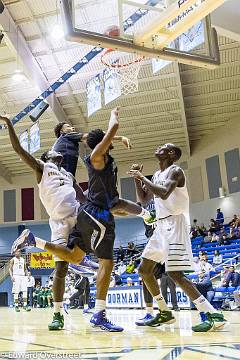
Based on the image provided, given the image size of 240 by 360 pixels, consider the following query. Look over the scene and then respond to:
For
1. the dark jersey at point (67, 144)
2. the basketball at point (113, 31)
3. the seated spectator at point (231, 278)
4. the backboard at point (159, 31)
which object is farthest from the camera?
the seated spectator at point (231, 278)

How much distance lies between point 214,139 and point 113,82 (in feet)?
40.9

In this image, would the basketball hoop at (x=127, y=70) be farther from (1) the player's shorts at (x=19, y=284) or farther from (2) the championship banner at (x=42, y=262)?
(2) the championship banner at (x=42, y=262)

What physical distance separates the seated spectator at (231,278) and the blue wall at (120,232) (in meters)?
14.6

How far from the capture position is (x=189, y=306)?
10.1m

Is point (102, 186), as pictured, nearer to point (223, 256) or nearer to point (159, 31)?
point (159, 31)

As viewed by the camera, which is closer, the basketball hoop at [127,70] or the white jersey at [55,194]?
the white jersey at [55,194]

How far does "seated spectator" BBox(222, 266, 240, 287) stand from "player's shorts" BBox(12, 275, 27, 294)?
20.2 feet

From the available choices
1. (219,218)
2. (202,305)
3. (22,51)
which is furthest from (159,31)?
(219,218)

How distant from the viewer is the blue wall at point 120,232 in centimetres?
2653

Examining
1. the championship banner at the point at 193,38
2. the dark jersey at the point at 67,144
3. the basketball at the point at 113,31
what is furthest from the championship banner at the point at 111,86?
the dark jersey at the point at 67,144

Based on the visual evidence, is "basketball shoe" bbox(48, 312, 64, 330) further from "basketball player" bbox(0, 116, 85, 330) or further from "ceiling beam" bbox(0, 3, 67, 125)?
"ceiling beam" bbox(0, 3, 67, 125)

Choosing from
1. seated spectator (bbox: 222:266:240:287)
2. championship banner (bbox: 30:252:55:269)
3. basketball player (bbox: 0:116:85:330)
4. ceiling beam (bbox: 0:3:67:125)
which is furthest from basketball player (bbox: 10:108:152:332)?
championship banner (bbox: 30:252:55:269)

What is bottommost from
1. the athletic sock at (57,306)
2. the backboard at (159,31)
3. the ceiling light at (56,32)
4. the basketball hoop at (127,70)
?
the athletic sock at (57,306)

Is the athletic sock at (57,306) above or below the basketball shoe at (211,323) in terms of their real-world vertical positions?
above
